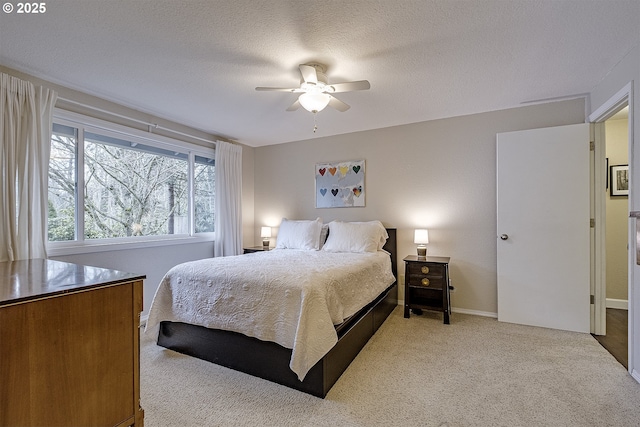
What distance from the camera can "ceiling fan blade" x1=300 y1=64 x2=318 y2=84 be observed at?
82.1 inches

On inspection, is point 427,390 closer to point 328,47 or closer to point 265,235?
point 328,47

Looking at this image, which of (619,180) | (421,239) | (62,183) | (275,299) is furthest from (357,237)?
(619,180)

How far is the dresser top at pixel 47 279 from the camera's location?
1.09 m

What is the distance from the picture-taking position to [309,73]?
2.12 m

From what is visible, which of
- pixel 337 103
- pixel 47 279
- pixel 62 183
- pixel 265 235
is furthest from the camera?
pixel 265 235

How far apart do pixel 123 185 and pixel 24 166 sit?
953 mm

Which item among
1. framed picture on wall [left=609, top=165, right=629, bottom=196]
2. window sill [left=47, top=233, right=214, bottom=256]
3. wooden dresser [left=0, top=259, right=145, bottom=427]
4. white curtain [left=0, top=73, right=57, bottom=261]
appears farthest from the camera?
framed picture on wall [left=609, top=165, right=629, bottom=196]

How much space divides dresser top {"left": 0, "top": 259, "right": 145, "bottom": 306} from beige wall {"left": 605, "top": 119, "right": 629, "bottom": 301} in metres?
5.05

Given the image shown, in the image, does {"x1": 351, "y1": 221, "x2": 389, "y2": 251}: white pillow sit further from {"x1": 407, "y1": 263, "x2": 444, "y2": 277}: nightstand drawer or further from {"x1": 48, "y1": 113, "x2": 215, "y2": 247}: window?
{"x1": 48, "y1": 113, "x2": 215, "y2": 247}: window

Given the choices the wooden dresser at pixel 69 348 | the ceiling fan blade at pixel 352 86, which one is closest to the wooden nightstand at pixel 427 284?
the ceiling fan blade at pixel 352 86

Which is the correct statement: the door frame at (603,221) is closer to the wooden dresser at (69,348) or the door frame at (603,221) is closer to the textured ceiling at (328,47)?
the textured ceiling at (328,47)

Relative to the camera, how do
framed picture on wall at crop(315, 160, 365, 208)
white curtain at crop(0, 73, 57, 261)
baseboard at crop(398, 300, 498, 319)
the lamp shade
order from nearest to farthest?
1. white curtain at crop(0, 73, 57, 261)
2. baseboard at crop(398, 300, 498, 319)
3. the lamp shade
4. framed picture on wall at crop(315, 160, 365, 208)

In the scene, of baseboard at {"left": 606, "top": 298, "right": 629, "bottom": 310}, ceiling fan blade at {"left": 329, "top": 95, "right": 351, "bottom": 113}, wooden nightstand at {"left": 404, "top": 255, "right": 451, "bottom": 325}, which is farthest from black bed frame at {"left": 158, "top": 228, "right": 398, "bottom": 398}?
baseboard at {"left": 606, "top": 298, "right": 629, "bottom": 310}

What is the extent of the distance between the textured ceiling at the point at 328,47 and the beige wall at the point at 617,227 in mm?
1465
